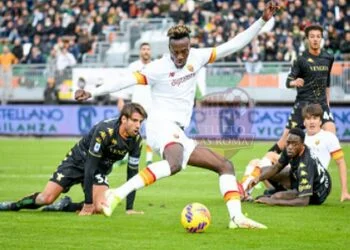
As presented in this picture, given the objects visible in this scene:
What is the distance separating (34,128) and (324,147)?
2062cm

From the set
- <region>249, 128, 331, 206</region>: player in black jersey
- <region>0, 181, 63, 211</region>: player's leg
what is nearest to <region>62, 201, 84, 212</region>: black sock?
<region>0, 181, 63, 211</region>: player's leg

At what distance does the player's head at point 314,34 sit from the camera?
1522 centimetres

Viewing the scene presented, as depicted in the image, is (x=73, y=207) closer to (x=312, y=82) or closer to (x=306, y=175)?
(x=306, y=175)

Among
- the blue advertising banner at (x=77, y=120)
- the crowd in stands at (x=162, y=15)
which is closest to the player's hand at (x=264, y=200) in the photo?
the blue advertising banner at (x=77, y=120)

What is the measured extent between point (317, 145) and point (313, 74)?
120 cm

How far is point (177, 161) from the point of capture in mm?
11266

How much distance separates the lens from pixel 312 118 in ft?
48.6

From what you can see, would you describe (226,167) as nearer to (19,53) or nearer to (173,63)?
(173,63)

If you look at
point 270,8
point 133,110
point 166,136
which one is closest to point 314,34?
point 270,8

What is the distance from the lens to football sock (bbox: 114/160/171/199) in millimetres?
10953

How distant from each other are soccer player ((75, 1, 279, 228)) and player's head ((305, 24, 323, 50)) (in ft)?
10.8

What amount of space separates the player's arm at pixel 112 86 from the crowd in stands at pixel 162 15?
70.7 ft

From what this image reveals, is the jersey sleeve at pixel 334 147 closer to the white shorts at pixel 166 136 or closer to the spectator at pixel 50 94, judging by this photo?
the white shorts at pixel 166 136

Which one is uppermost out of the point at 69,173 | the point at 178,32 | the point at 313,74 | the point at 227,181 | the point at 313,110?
the point at 178,32
